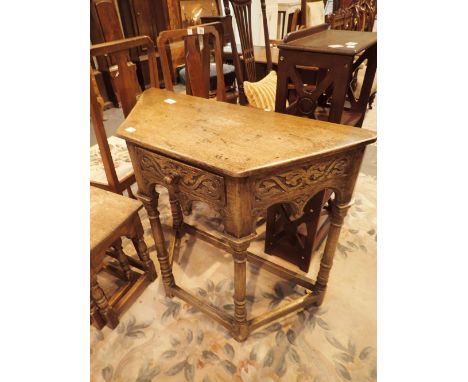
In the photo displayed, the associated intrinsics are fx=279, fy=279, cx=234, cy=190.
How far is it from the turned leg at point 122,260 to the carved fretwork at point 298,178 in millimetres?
758

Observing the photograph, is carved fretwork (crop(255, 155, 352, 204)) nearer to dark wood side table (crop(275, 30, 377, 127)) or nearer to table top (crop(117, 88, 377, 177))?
table top (crop(117, 88, 377, 177))

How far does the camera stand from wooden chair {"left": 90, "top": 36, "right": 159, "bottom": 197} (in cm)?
126

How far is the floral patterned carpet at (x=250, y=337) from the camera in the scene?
1.06m

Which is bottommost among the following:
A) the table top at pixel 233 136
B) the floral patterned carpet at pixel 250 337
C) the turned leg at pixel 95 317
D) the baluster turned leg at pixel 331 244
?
the floral patterned carpet at pixel 250 337

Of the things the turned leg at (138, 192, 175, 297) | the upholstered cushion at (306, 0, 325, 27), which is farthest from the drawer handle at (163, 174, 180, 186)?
the upholstered cushion at (306, 0, 325, 27)

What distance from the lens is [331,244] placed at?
41.3 inches

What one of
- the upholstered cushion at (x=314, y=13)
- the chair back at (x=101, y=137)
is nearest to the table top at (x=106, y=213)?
the chair back at (x=101, y=137)

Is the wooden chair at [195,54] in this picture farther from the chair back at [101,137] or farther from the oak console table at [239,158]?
the oak console table at [239,158]

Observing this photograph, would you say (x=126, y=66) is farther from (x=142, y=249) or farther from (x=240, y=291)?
(x=240, y=291)

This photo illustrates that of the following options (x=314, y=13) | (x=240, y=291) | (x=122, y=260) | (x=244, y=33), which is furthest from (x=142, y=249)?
(x=314, y=13)

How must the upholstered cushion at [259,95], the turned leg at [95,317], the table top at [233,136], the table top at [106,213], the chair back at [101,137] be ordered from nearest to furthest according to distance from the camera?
the table top at [233,136] < the table top at [106,213] < the turned leg at [95,317] < the chair back at [101,137] < the upholstered cushion at [259,95]

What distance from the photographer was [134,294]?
1301mm

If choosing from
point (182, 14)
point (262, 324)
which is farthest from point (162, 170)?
point (182, 14)

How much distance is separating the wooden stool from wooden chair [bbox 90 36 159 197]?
0.84 feet
